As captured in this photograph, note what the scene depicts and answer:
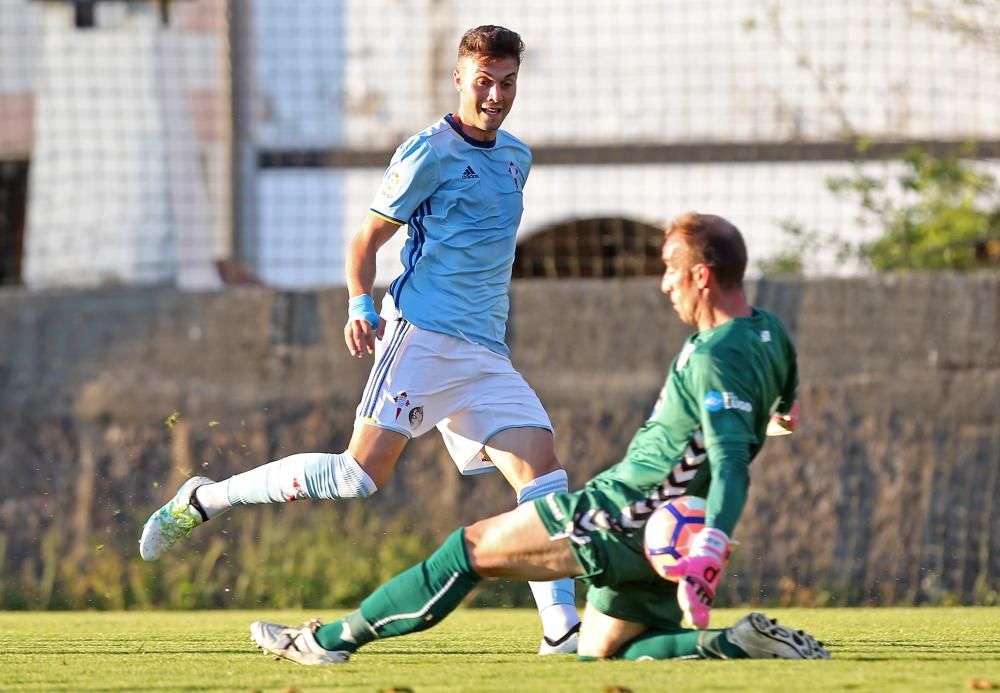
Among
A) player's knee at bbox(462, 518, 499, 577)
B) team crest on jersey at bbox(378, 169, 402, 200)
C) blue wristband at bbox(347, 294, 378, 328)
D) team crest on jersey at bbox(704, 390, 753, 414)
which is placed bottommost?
player's knee at bbox(462, 518, 499, 577)

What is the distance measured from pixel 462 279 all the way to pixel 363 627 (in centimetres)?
156

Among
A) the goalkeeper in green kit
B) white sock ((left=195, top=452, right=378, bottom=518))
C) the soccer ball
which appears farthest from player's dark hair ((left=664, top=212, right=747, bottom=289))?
white sock ((left=195, top=452, right=378, bottom=518))

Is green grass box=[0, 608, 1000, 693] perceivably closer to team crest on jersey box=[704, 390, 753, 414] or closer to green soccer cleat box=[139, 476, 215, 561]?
green soccer cleat box=[139, 476, 215, 561]

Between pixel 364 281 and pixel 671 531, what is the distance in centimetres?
171

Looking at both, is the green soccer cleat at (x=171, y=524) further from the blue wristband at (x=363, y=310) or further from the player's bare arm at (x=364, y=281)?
the blue wristband at (x=363, y=310)

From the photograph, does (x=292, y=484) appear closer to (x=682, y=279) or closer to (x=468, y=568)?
(x=468, y=568)

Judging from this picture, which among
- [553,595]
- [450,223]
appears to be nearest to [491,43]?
[450,223]

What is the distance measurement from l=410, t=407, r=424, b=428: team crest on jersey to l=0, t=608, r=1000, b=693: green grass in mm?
774

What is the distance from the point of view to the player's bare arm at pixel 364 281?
5.64 m

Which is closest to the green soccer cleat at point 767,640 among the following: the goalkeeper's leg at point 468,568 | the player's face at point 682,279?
A: the goalkeeper's leg at point 468,568

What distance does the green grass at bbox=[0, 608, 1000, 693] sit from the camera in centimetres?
443

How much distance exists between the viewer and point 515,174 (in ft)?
20.1

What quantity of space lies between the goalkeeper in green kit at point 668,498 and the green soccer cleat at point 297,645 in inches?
0.7

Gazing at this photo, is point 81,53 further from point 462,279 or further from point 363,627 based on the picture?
point 363,627
